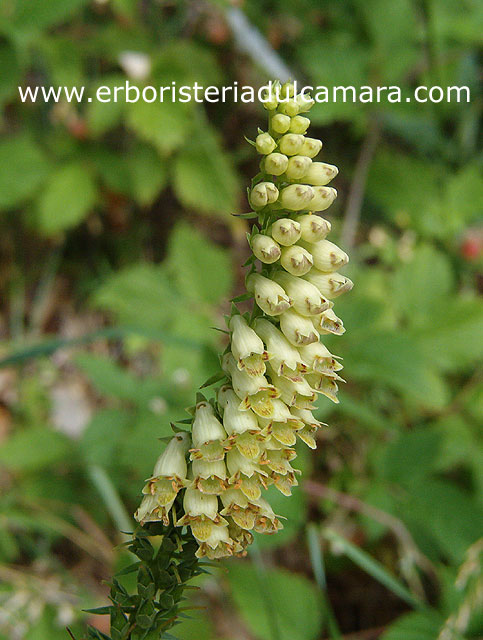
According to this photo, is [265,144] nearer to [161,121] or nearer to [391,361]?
[391,361]

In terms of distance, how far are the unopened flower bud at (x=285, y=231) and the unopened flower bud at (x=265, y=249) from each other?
0.02 m

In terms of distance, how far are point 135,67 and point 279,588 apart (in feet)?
10.9

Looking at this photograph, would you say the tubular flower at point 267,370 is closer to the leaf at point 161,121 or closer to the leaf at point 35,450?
the leaf at point 35,450

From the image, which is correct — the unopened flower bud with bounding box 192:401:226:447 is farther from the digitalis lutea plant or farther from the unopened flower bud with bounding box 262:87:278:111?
the unopened flower bud with bounding box 262:87:278:111

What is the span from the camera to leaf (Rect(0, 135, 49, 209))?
394cm

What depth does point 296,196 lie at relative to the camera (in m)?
1.00

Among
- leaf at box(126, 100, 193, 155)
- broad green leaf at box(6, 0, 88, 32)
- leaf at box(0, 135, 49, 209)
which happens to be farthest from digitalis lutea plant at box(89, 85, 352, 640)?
leaf at box(0, 135, 49, 209)

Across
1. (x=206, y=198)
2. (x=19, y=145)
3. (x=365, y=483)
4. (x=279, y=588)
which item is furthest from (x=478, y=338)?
(x=19, y=145)

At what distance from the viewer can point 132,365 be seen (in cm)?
447

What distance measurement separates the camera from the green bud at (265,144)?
101cm

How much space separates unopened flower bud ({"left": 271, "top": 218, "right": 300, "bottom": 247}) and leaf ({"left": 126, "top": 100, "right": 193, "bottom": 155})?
3.09 m

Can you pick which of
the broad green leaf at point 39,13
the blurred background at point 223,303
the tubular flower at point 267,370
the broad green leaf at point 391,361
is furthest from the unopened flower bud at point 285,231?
the broad green leaf at point 39,13

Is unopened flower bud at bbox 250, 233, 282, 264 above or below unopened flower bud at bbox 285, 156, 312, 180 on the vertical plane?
below

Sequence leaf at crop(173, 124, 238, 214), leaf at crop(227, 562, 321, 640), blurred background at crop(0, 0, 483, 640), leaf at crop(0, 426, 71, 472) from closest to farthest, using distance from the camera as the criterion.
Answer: leaf at crop(227, 562, 321, 640)
blurred background at crop(0, 0, 483, 640)
leaf at crop(0, 426, 71, 472)
leaf at crop(173, 124, 238, 214)
